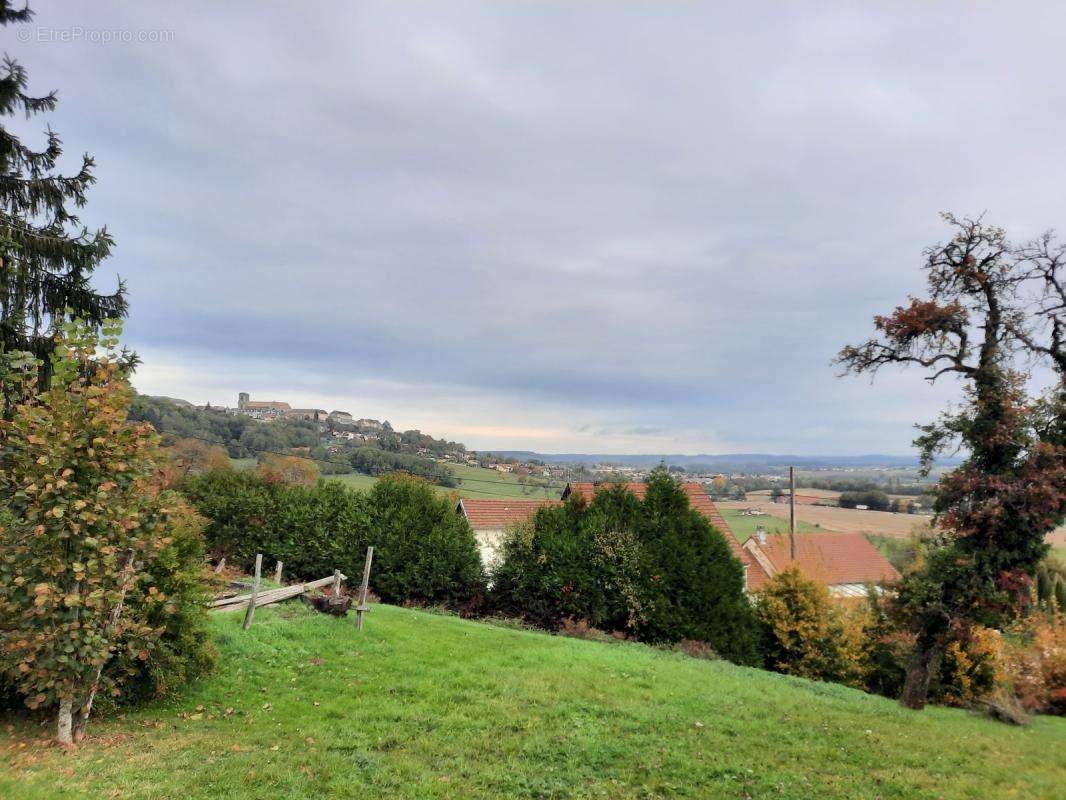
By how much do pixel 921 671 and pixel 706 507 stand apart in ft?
44.4

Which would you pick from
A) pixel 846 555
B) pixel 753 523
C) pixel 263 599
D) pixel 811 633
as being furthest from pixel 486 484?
pixel 263 599

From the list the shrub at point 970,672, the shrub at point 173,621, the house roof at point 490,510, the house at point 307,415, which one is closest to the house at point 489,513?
the house roof at point 490,510

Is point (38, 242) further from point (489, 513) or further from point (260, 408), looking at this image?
point (260, 408)

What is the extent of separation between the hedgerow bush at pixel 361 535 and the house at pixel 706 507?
4.83 m

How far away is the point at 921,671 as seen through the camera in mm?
14828

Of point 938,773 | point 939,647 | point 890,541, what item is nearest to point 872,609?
point 939,647

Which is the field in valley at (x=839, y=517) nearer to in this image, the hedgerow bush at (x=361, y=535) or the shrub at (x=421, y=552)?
the shrub at (x=421, y=552)

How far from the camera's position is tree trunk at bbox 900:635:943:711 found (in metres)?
14.7

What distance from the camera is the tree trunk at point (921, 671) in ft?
48.1

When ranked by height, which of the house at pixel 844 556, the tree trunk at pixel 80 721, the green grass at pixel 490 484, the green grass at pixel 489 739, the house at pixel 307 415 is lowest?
the house at pixel 844 556

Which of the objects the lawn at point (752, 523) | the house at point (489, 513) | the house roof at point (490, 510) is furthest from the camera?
the lawn at point (752, 523)

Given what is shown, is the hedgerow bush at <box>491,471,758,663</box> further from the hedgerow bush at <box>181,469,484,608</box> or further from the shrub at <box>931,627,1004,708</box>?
the shrub at <box>931,627,1004,708</box>

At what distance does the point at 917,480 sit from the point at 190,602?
52.3ft

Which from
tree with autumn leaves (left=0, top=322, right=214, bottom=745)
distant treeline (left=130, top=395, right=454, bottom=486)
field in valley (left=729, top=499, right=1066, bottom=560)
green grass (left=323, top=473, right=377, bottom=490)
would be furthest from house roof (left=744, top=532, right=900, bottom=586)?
tree with autumn leaves (left=0, top=322, right=214, bottom=745)
